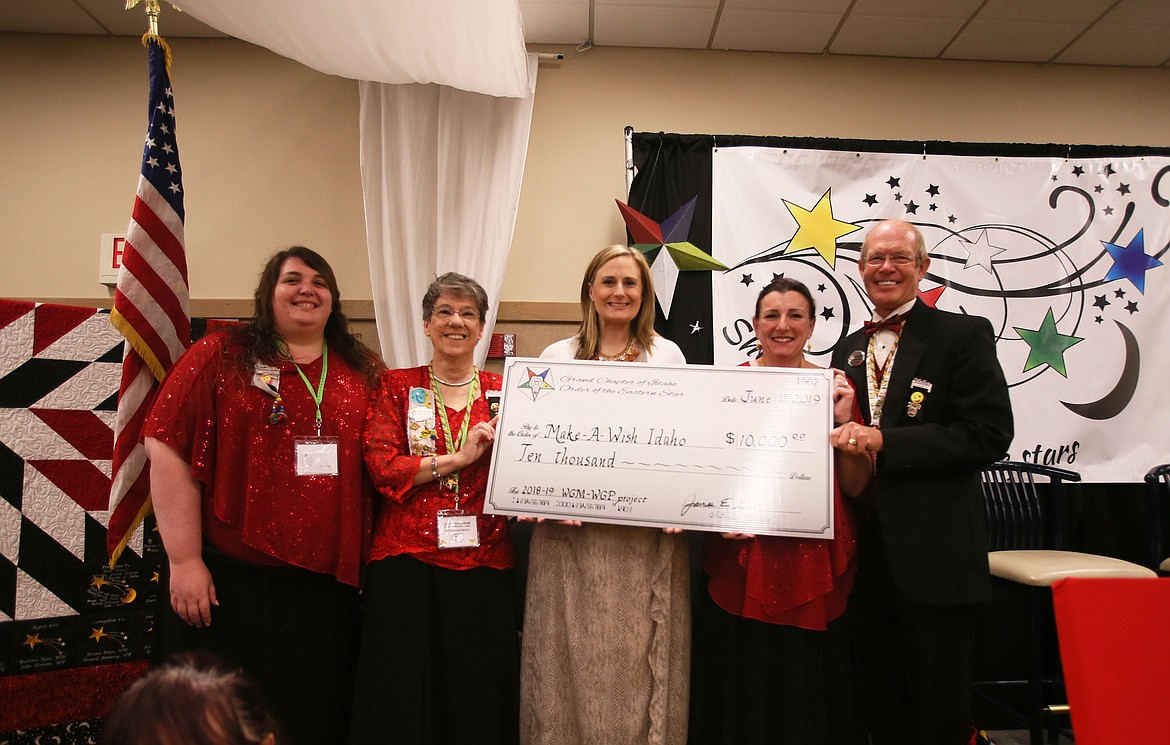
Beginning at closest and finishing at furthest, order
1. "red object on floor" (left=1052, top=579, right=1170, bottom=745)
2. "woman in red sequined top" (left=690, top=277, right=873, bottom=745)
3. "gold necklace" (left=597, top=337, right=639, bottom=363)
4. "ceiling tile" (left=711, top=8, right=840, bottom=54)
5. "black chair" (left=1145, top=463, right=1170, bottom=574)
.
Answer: "red object on floor" (left=1052, top=579, right=1170, bottom=745) < "woman in red sequined top" (left=690, top=277, right=873, bottom=745) < "gold necklace" (left=597, top=337, right=639, bottom=363) < "black chair" (left=1145, top=463, right=1170, bottom=574) < "ceiling tile" (left=711, top=8, right=840, bottom=54)

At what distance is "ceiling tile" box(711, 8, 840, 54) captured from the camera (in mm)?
3291

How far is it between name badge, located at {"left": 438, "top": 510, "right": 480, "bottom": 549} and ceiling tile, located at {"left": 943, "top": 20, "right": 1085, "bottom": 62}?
146 inches

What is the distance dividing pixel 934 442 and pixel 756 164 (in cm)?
208

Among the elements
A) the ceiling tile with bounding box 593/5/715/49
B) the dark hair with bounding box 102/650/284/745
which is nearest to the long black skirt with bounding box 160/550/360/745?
the dark hair with bounding box 102/650/284/745

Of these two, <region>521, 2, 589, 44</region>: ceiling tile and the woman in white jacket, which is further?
<region>521, 2, 589, 44</region>: ceiling tile

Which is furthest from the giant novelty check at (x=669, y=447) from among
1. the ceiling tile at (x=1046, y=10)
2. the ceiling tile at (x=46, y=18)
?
the ceiling tile at (x=46, y=18)

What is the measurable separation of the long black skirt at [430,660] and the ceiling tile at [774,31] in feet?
10.3

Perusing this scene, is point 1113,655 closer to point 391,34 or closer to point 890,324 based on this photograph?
point 890,324

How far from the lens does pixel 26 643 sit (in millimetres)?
2402

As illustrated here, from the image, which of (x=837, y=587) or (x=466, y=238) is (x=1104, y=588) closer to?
(x=837, y=587)

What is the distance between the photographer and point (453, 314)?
1.94 m

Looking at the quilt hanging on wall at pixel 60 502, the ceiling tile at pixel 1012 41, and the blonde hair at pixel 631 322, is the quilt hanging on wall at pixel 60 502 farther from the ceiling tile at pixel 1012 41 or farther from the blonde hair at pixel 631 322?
the ceiling tile at pixel 1012 41

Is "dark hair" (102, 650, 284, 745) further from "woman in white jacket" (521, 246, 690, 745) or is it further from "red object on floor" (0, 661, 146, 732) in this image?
"red object on floor" (0, 661, 146, 732)

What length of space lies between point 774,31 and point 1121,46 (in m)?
2.01
